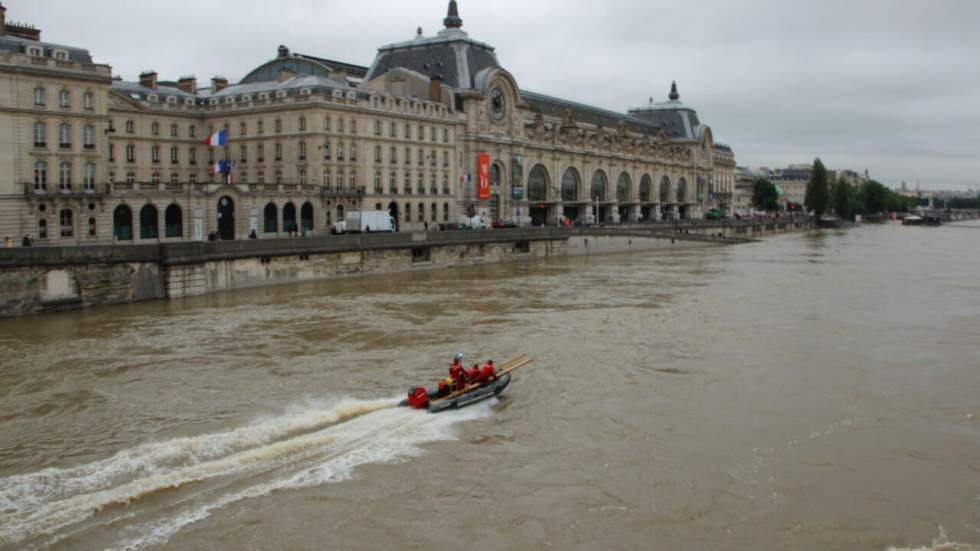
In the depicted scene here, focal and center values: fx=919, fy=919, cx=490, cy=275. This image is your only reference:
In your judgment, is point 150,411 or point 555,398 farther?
point 555,398

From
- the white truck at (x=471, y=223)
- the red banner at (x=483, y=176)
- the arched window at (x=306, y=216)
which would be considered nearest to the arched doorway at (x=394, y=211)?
the white truck at (x=471, y=223)

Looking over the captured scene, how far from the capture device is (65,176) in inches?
2040

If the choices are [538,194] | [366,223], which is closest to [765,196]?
[538,194]

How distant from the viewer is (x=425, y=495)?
17.2 m

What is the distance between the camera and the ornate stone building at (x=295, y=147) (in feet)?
167

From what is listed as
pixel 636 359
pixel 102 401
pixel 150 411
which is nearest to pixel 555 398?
pixel 636 359

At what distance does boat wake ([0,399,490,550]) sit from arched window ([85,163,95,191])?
36.1 m

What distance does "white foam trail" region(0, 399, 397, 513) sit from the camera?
17.0 m

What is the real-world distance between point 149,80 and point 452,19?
3155cm

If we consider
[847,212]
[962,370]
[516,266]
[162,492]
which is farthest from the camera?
[847,212]

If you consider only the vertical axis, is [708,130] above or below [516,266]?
above

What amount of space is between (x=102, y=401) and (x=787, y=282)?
41341 mm

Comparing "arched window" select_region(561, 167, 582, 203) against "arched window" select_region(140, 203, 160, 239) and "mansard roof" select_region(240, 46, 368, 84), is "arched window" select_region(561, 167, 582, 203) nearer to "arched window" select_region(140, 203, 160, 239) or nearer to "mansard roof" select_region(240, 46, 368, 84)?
"mansard roof" select_region(240, 46, 368, 84)

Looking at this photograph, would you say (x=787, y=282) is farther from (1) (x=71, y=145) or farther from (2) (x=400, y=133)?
(1) (x=71, y=145)
